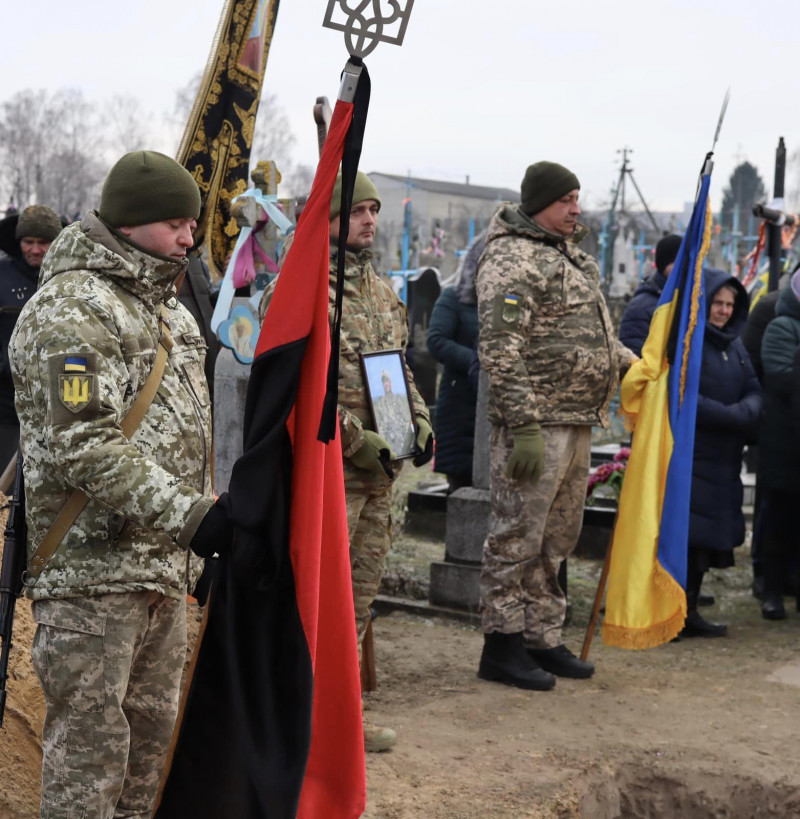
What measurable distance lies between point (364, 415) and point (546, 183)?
1.52 metres

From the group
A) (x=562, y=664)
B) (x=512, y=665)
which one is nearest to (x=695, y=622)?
(x=562, y=664)

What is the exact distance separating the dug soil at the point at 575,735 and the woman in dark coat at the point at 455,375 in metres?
1.83

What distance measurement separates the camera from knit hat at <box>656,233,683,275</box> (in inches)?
243

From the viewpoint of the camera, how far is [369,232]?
13.1 ft

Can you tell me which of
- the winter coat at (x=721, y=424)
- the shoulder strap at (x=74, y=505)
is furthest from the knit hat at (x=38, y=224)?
the winter coat at (x=721, y=424)

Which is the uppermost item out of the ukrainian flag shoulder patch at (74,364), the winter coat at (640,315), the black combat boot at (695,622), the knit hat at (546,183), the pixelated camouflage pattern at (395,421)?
the knit hat at (546,183)

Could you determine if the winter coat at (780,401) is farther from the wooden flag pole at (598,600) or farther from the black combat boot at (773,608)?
the wooden flag pole at (598,600)

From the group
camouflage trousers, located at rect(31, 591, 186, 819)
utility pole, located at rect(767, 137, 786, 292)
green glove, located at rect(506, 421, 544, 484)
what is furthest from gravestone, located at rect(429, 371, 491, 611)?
camouflage trousers, located at rect(31, 591, 186, 819)

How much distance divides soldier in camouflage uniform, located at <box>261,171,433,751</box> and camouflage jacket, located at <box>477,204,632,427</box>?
0.62 meters

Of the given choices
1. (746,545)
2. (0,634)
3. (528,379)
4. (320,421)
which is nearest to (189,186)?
(320,421)

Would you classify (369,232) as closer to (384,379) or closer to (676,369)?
(384,379)

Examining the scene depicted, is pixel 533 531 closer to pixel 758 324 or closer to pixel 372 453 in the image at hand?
pixel 372 453

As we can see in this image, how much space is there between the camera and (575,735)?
4.51 metres

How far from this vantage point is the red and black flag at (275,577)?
2.60m
